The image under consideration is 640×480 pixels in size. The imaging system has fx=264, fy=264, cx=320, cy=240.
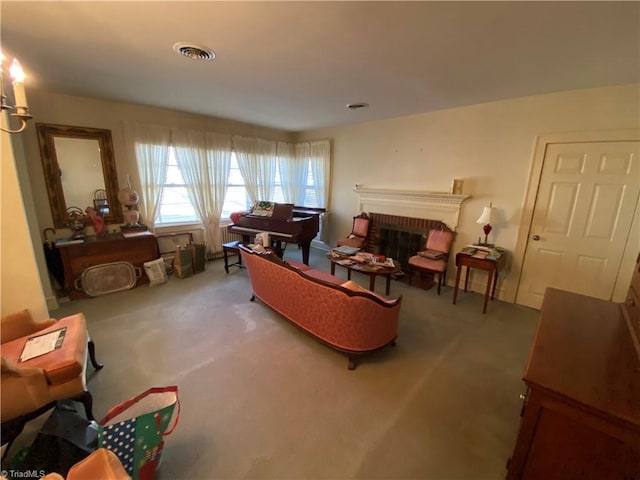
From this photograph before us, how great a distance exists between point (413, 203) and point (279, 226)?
84.6 inches

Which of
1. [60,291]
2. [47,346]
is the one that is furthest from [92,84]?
[47,346]

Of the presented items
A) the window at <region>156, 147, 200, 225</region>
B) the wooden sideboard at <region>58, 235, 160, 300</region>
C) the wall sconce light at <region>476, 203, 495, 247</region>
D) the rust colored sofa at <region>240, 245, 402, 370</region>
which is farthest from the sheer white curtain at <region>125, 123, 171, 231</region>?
the wall sconce light at <region>476, 203, 495, 247</region>

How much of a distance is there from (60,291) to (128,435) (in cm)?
323

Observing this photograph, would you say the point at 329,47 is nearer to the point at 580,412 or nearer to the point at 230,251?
the point at 580,412

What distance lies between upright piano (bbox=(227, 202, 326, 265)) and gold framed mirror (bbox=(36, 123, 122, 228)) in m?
1.76

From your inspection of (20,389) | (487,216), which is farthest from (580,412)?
(487,216)

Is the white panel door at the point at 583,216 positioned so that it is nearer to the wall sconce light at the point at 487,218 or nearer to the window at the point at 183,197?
the wall sconce light at the point at 487,218

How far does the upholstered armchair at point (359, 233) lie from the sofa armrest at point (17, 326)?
137 inches

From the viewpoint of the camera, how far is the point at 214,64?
2.30 metres

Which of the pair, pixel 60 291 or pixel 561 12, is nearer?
pixel 561 12

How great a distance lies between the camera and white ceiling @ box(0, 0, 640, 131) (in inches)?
60.6

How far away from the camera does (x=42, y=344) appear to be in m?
1.64

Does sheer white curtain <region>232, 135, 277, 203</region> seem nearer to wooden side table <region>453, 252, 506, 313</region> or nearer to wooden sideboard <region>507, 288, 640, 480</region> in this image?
wooden side table <region>453, 252, 506, 313</region>

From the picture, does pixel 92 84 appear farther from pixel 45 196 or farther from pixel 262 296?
pixel 262 296
